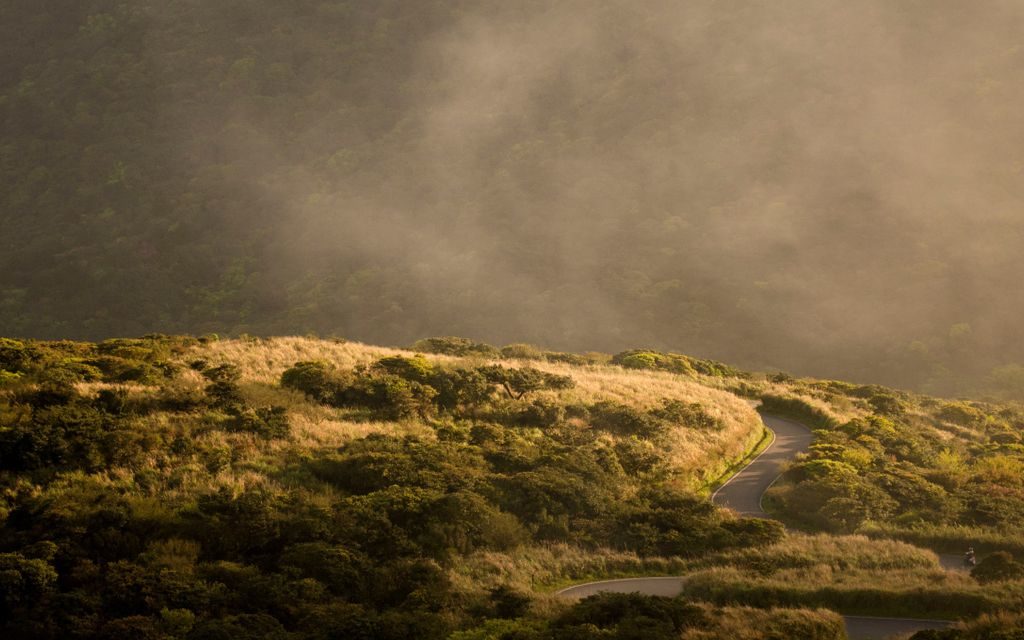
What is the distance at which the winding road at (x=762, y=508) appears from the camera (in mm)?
15430

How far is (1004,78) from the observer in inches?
6058

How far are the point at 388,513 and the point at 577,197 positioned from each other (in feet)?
466

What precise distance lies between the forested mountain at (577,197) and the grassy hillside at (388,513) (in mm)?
80922

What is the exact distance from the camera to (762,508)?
26.4 m

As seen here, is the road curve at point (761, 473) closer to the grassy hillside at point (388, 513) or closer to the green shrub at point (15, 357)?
the grassy hillside at point (388, 513)

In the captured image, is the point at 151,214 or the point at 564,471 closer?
the point at 564,471

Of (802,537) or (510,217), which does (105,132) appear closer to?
(510,217)

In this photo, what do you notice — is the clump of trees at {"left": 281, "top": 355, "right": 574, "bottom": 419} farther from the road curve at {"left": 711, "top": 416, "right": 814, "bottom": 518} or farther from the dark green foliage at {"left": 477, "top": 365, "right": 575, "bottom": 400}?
the road curve at {"left": 711, "top": 416, "right": 814, "bottom": 518}

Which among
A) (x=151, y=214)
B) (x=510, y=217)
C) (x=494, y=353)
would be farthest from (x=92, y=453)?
(x=151, y=214)

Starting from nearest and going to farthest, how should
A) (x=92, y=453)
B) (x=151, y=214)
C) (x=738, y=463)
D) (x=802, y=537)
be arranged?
(x=92, y=453)
(x=802, y=537)
(x=738, y=463)
(x=151, y=214)

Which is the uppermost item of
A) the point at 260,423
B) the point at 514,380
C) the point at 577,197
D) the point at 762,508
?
the point at 577,197

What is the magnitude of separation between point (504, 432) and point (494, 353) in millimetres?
21667

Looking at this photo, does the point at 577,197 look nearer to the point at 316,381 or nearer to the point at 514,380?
the point at 514,380

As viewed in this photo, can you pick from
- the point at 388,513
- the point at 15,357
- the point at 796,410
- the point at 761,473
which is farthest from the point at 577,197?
the point at 388,513
